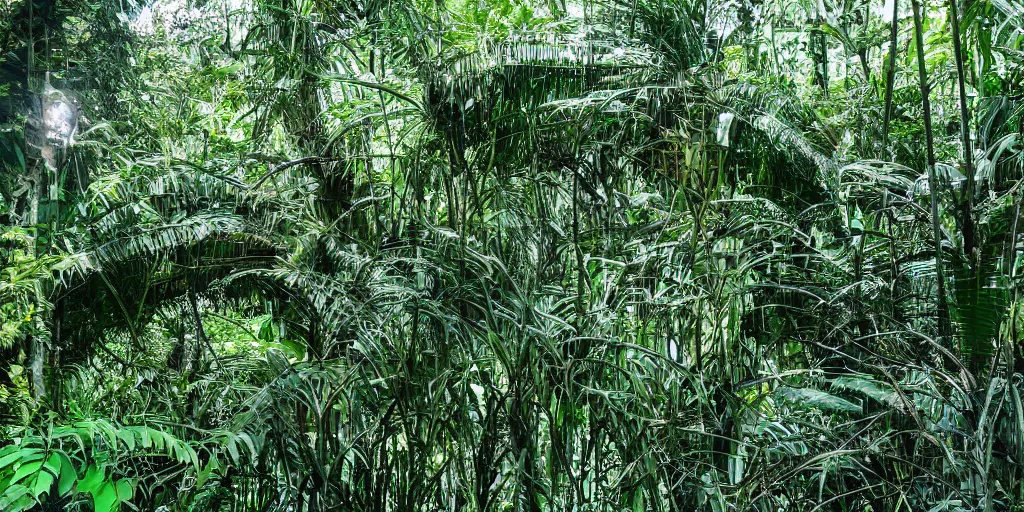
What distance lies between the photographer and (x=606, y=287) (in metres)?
2.84

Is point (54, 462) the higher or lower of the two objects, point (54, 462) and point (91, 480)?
the higher

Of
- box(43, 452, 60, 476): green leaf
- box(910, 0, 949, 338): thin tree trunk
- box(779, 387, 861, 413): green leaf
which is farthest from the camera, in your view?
box(779, 387, 861, 413): green leaf

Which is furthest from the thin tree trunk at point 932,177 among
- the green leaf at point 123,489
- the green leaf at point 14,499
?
the green leaf at point 14,499

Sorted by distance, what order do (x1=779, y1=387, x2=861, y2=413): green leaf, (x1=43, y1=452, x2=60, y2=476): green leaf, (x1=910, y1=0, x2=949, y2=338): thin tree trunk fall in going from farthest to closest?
(x1=779, y1=387, x2=861, y2=413): green leaf
(x1=43, y1=452, x2=60, y2=476): green leaf
(x1=910, y1=0, x2=949, y2=338): thin tree trunk

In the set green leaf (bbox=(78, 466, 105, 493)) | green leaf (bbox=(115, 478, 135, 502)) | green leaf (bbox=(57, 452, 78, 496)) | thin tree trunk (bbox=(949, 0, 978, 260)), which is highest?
thin tree trunk (bbox=(949, 0, 978, 260))

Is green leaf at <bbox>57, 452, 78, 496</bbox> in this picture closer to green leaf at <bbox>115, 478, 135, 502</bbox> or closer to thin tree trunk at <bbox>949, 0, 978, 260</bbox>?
green leaf at <bbox>115, 478, 135, 502</bbox>

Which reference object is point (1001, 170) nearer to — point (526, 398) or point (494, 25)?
point (526, 398)

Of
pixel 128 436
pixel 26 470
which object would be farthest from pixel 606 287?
pixel 26 470

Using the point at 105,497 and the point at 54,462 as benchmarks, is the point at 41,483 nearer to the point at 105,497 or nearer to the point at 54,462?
the point at 54,462

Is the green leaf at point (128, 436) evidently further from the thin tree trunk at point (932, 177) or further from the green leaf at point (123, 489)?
the thin tree trunk at point (932, 177)

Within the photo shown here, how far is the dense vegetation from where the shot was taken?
2.32m

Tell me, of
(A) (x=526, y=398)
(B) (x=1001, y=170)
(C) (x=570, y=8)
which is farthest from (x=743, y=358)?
(C) (x=570, y=8)

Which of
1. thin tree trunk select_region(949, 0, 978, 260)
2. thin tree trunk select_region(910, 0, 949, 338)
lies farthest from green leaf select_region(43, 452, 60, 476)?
thin tree trunk select_region(949, 0, 978, 260)

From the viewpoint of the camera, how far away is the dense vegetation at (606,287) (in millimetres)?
2318
